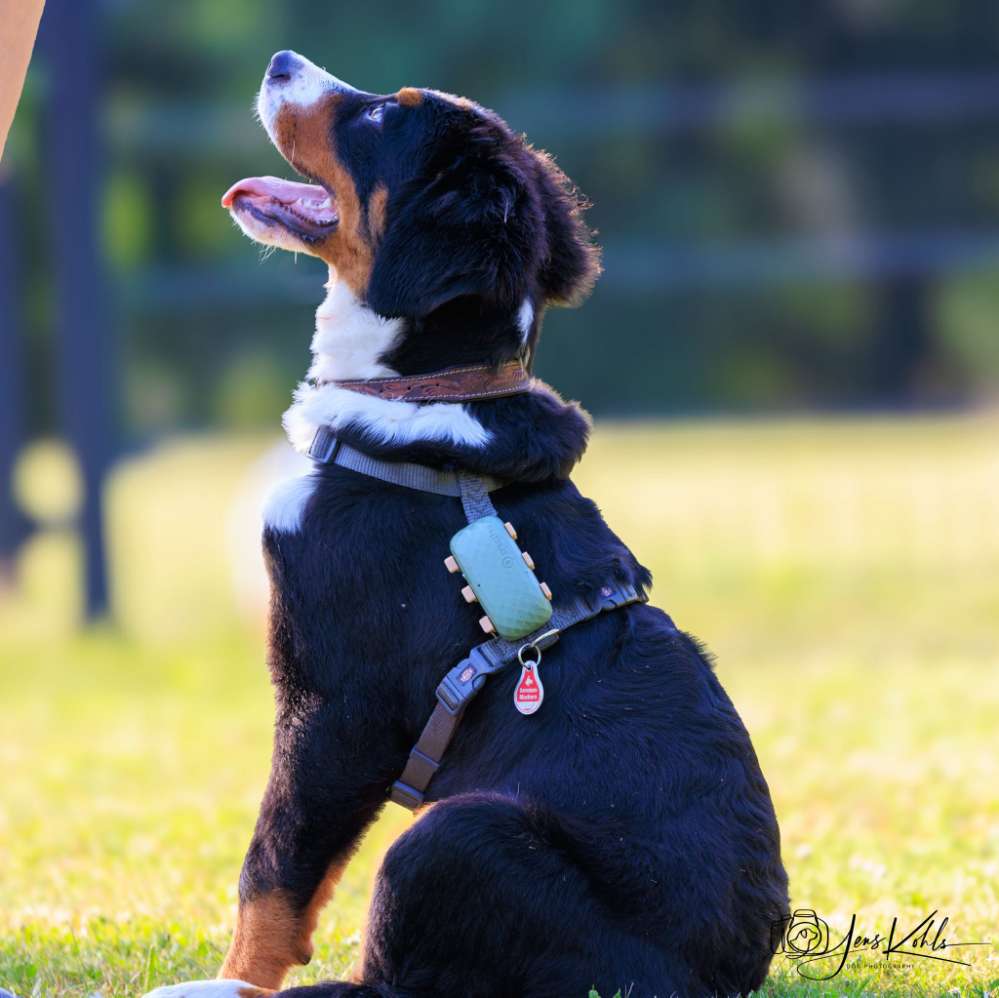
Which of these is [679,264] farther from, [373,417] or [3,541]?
[373,417]

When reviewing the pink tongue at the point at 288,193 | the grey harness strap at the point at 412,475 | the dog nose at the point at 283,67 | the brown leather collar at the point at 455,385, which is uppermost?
the dog nose at the point at 283,67

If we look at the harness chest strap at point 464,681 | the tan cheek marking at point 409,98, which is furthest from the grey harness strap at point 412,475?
A: the tan cheek marking at point 409,98

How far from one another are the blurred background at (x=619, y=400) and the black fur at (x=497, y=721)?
2.11 ft

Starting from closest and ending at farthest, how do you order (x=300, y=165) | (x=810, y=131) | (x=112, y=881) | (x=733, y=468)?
1. (x=300, y=165)
2. (x=112, y=881)
3. (x=733, y=468)
4. (x=810, y=131)

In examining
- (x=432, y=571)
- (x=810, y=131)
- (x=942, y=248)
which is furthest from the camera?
(x=810, y=131)

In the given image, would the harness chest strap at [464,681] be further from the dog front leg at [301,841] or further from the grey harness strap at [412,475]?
the grey harness strap at [412,475]

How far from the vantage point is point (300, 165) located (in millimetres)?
3629

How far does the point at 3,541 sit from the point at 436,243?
30.8 feet

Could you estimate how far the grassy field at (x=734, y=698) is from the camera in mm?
3727

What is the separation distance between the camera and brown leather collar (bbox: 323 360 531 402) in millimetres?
3242

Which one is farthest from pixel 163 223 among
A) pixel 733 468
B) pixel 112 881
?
pixel 112 881

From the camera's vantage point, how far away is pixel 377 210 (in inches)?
135

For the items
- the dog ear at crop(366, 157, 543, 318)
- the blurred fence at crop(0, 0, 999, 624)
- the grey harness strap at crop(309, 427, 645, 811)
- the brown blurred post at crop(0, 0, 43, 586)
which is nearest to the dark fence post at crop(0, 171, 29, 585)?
the brown blurred post at crop(0, 0, 43, 586)

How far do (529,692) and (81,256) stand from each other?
8219 mm
